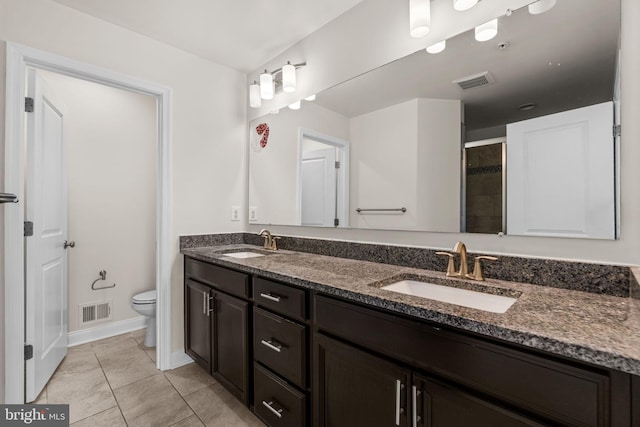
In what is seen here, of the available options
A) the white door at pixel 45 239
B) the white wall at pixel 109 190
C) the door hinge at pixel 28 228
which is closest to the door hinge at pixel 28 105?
the white door at pixel 45 239

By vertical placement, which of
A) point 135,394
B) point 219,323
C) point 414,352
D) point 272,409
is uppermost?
point 414,352

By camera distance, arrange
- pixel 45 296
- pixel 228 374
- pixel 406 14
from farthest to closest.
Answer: pixel 45 296, pixel 228 374, pixel 406 14

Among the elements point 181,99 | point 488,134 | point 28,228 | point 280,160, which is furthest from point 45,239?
point 488,134

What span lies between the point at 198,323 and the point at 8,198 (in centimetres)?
124

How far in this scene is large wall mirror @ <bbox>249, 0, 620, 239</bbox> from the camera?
3.56 feet

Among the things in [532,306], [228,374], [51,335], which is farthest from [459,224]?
[51,335]

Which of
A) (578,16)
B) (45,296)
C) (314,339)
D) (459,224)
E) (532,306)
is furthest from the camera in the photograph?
(45,296)

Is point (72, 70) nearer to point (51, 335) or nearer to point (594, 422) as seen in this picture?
point (51, 335)

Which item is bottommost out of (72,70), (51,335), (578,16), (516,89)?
(51,335)

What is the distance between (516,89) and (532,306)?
89 centimetres

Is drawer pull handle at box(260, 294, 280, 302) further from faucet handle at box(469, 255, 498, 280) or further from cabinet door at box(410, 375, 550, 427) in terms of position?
faucet handle at box(469, 255, 498, 280)

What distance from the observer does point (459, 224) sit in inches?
54.9

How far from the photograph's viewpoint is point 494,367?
0.76 metres

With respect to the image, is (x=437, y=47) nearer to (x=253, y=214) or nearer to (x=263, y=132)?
(x=263, y=132)
